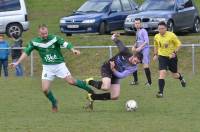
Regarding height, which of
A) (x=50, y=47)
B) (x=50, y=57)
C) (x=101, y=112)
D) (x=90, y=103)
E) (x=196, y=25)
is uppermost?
(x=50, y=47)

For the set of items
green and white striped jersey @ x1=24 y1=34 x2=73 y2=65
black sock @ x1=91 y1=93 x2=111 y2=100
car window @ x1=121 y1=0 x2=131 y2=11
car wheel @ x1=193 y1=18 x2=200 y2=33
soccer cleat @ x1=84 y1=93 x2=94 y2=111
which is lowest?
car wheel @ x1=193 y1=18 x2=200 y2=33

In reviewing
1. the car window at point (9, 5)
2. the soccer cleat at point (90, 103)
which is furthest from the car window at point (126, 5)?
the soccer cleat at point (90, 103)

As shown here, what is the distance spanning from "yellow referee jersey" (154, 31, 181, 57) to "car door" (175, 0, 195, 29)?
10382 millimetres

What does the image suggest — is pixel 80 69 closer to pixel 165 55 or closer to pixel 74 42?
pixel 74 42

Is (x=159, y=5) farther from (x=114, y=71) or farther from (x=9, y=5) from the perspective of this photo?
(x=114, y=71)

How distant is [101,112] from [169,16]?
13.0 m

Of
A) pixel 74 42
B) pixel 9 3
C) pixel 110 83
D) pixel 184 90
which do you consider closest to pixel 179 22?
pixel 74 42

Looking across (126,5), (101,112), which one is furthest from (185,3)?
(101,112)

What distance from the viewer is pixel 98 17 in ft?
87.2

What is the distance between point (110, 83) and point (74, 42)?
41.3 ft

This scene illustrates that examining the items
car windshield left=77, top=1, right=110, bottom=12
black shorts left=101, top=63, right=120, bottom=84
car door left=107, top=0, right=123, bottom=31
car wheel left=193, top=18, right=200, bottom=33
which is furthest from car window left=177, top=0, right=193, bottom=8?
black shorts left=101, top=63, right=120, bottom=84

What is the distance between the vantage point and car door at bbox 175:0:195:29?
26337 millimetres

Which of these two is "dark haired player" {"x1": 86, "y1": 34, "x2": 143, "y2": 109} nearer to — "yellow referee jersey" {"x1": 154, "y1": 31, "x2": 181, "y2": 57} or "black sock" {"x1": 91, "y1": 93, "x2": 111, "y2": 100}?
"black sock" {"x1": 91, "y1": 93, "x2": 111, "y2": 100}

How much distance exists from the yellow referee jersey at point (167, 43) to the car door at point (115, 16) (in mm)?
11398
